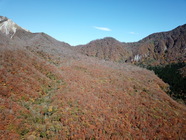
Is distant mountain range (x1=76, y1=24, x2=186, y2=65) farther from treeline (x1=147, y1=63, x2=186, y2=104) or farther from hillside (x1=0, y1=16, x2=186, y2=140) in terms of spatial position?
hillside (x1=0, y1=16, x2=186, y2=140)

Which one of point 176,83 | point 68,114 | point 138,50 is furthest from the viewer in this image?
point 138,50

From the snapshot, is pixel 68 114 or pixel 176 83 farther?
pixel 176 83

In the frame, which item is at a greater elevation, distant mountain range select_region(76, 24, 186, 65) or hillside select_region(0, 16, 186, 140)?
distant mountain range select_region(76, 24, 186, 65)

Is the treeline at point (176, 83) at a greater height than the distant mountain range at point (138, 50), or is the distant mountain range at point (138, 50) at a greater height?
the distant mountain range at point (138, 50)

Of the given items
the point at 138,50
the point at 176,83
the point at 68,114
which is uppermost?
the point at 138,50

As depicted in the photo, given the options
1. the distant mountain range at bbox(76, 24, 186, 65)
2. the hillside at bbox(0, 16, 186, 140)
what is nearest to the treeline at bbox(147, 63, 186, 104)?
the hillside at bbox(0, 16, 186, 140)

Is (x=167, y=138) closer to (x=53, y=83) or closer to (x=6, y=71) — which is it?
(x=53, y=83)

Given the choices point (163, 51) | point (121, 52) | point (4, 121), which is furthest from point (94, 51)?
point (4, 121)

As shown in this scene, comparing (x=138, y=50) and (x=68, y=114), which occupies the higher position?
(x=138, y=50)

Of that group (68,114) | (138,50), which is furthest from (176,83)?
(138,50)

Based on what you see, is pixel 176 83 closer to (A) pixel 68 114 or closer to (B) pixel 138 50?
(A) pixel 68 114

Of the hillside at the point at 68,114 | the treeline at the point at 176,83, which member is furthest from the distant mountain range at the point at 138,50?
the hillside at the point at 68,114

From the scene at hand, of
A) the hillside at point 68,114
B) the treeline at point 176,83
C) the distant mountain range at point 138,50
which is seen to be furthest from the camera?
the distant mountain range at point 138,50

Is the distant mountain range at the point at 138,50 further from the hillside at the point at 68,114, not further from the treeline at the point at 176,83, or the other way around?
the hillside at the point at 68,114
